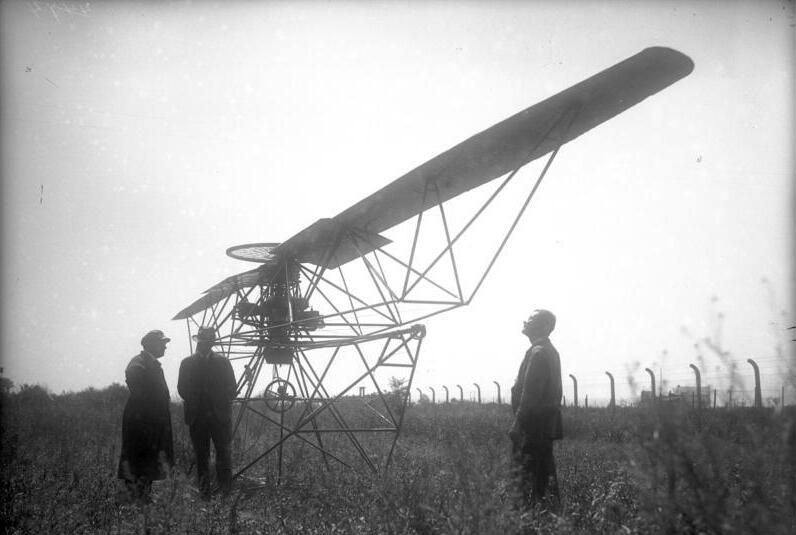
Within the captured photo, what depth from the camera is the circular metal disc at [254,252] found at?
25.3 feet

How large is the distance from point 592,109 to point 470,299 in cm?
230

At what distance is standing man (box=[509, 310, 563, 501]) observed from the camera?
471 centimetres

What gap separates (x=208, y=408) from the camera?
20.5ft

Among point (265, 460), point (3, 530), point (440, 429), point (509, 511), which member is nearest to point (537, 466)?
point (509, 511)

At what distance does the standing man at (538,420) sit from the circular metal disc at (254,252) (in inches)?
178

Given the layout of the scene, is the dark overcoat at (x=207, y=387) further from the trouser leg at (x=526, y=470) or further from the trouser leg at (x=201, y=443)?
the trouser leg at (x=526, y=470)

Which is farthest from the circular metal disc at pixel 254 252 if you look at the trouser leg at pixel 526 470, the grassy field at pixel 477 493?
the trouser leg at pixel 526 470

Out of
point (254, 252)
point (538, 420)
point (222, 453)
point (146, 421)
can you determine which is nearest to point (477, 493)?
point (538, 420)

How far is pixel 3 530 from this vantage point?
173 inches

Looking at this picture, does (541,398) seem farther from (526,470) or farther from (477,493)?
(477,493)

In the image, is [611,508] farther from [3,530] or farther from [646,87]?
[3,530]

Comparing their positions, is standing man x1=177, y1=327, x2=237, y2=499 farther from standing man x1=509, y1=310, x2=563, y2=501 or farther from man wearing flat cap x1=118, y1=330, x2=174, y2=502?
standing man x1=509, y1=310, x2=563, y2=501

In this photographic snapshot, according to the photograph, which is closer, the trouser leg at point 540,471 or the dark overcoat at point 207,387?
the trouser leg at point 540,471

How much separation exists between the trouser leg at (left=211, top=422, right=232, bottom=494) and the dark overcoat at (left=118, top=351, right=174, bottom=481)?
0.55 meters
